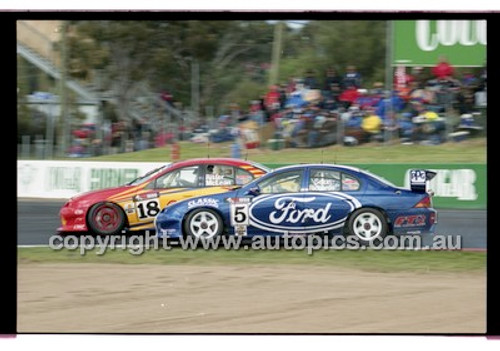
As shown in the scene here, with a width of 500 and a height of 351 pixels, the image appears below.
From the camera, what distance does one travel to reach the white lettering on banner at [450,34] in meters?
7.92

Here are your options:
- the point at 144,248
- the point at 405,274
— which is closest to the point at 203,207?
the point at 144,248

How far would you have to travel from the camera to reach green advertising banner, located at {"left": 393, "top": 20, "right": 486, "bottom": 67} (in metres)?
7.99

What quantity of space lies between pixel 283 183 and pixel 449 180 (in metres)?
1.57

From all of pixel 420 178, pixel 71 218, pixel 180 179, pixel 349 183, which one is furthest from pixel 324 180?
pixel 71 218

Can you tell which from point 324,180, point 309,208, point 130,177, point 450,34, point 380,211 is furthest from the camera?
point 380,211

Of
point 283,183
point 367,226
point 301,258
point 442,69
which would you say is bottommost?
point 301,258

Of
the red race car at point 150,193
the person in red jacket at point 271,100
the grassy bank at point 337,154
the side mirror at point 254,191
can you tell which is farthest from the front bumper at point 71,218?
the person in red jacket at point 271,100

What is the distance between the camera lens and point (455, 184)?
852cm

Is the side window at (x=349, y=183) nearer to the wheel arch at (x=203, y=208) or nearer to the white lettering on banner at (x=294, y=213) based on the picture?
the white lettering on banner at (x=294, y=213)

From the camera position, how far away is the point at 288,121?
8609 millimetres

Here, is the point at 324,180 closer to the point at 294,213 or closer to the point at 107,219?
Result: the point at 294,213

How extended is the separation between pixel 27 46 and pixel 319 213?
125 inches

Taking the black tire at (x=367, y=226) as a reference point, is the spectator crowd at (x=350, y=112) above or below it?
above

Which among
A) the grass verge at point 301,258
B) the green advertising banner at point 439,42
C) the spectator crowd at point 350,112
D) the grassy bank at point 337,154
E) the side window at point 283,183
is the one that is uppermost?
the green advertising banner at point 439,42
